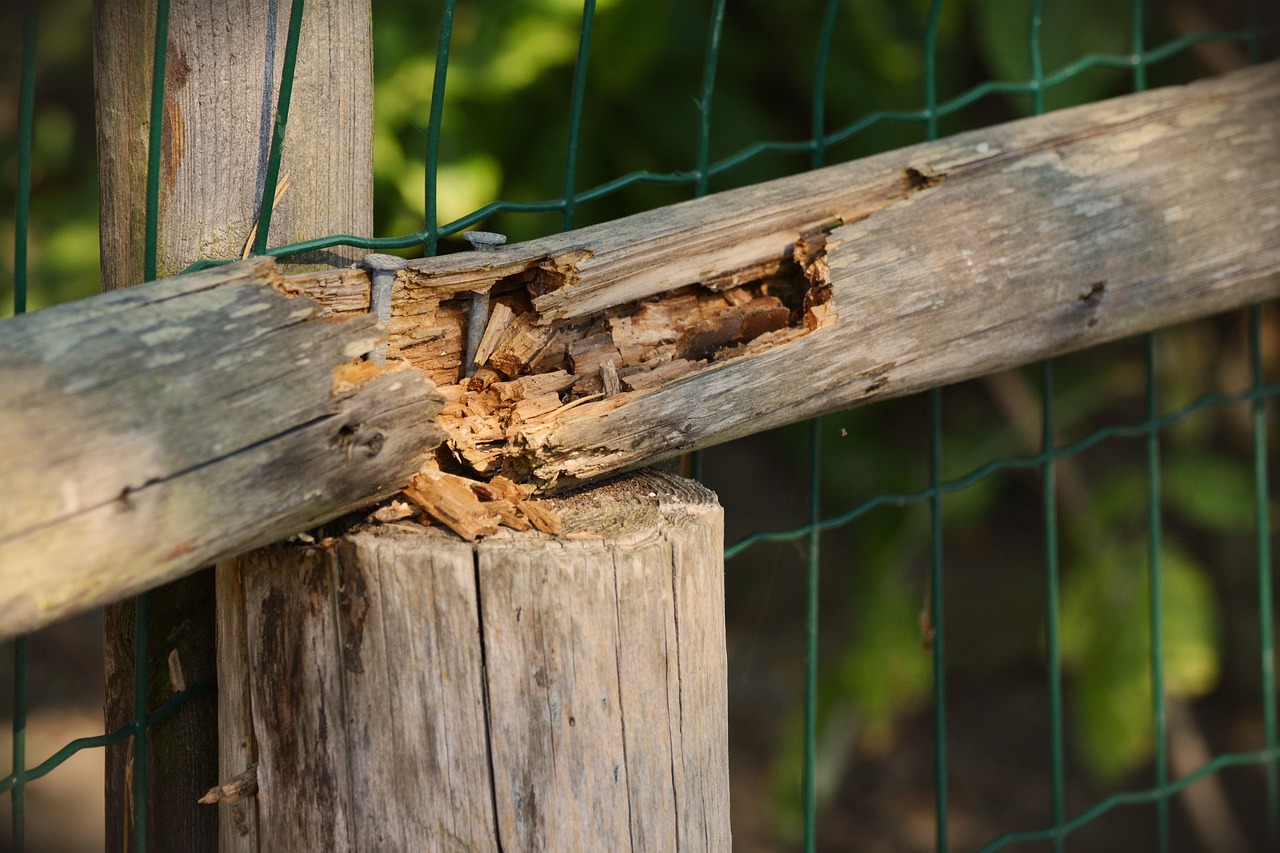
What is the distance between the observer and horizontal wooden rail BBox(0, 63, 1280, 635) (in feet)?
2.54

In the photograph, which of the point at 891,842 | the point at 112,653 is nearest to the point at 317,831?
the point at 112,653

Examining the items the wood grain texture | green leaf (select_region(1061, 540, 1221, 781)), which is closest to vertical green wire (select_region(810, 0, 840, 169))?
the wood grain texture

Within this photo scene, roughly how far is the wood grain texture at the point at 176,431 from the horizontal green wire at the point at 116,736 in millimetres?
324

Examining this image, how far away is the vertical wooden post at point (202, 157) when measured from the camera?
100 cm

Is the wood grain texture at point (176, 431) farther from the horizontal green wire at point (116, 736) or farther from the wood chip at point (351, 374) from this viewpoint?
the horizontal green wire at point (116, 736)

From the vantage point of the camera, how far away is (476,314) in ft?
3.48

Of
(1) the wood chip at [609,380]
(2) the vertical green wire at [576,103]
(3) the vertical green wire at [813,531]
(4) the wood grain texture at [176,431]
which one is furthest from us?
(3) the vertical green wire at [813,531]

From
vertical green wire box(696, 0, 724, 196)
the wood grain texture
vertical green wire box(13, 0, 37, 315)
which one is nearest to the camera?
the wood grain texture

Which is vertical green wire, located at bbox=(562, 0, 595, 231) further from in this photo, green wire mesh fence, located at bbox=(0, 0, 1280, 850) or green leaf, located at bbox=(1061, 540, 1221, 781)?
green leaf, located at bbox=(1061, 540, 1221, 781)

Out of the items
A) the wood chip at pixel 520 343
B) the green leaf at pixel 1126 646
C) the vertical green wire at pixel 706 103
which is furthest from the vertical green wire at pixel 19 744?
the green leaf at pixel 1126 646

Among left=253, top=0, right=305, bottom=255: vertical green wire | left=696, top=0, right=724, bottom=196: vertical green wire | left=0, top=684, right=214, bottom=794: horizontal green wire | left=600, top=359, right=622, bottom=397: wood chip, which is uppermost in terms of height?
left=696, top=0, right=724, bottom=196: vertical green wire

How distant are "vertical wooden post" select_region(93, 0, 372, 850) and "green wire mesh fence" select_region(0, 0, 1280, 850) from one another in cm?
4

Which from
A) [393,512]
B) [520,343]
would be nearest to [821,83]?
[520,343]

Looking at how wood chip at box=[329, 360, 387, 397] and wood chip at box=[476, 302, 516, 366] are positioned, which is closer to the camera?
wood chip at box=[329, 360, 387, 397]
